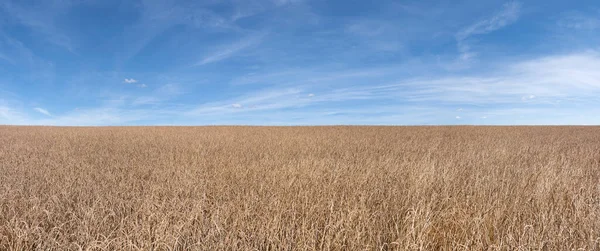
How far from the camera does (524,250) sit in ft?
8.80

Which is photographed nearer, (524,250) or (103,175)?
(524,250)

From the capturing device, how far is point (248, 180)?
570cm

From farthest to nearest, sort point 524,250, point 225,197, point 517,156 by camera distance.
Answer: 1. point 517,156
2. point 225,197
3. point 524,250

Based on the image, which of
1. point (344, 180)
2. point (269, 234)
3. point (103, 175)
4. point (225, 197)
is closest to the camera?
point (269, 234)

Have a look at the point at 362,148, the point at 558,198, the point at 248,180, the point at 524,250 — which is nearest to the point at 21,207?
the point at 248,180

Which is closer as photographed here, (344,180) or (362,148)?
(344,180)

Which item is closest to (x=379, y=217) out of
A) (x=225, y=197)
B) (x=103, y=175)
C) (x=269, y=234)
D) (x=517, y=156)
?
(x=269, y=234)

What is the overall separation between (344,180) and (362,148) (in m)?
6.35

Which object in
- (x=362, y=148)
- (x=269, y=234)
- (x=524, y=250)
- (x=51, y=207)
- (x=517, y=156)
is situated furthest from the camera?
(x=362, y=148)

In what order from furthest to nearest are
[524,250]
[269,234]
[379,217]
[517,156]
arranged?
[517,156] → [379,217] → [269,234] → [524,250]

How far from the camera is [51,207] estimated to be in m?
4.11

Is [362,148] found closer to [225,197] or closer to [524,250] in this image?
[225,197]

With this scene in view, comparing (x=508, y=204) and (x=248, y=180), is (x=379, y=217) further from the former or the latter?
(x=248, y=180)

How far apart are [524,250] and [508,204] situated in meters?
1.95
